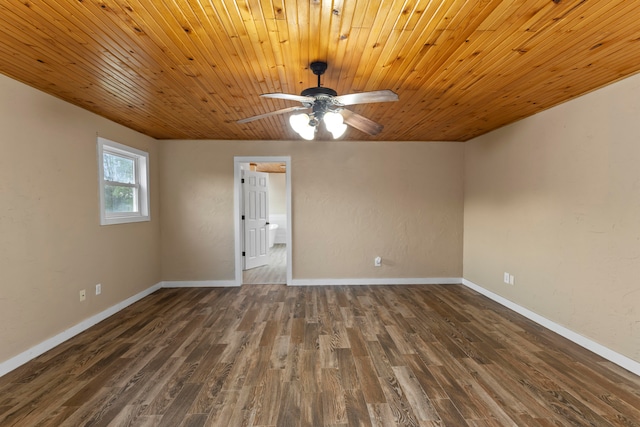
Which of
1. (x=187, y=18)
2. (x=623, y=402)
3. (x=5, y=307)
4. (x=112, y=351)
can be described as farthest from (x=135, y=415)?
(x=623, y=402)

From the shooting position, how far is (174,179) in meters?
4.51

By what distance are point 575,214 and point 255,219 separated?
4.72 m

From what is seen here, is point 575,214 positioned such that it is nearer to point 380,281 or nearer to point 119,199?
point 380,281

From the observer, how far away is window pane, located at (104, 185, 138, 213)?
350cm

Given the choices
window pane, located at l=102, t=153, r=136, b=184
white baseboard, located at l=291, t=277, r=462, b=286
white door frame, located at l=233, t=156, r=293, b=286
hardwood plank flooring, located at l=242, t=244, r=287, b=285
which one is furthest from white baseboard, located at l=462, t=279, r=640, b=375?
window pane, located at l=102, t=153, r=136, b=184

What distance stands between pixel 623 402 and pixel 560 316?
1.10 m

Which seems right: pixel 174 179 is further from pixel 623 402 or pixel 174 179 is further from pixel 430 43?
pixel 623 402

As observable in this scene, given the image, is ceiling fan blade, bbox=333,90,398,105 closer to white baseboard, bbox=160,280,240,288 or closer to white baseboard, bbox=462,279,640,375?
white baseboard, bbox=462,279,640,375

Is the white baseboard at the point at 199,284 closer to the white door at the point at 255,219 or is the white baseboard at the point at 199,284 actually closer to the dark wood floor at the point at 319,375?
the white door at the point at 255,219

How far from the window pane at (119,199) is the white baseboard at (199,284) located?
1.28 meters

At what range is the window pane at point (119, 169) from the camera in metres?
3.47

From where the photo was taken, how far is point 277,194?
948 cm

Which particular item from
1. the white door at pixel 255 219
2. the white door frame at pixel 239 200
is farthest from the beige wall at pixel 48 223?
the white door at pixel 255 219

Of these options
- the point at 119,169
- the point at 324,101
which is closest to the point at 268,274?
the point at 119,169
